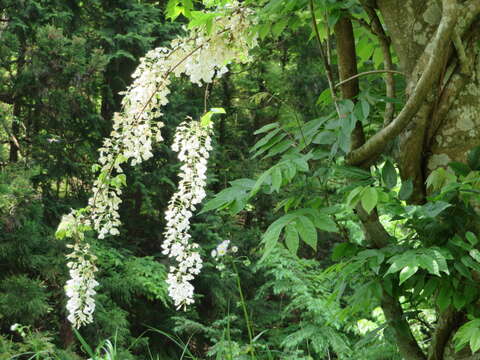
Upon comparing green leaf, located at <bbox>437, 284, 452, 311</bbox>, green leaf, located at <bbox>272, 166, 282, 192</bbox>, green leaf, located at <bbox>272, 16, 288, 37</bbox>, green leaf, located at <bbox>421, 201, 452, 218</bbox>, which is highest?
green leaf, located at <bbox>272, 16, 288, 37</bbox>

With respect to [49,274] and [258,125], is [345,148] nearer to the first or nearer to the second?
[49,274]

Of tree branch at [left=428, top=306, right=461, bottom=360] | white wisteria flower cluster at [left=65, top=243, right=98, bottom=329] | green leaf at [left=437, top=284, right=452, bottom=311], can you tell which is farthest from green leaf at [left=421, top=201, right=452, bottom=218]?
white wisteria flower cluster at [left=65, top=243, right=98, bottom=329]

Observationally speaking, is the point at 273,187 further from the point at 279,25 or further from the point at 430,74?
the point at 279,25

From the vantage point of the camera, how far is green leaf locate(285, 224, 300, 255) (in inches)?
44.9

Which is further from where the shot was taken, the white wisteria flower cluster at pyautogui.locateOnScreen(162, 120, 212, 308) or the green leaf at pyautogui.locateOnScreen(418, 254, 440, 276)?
the white wisteria flower cluster at pyautogui.locateOnScreen(162, 120, 212, 308)

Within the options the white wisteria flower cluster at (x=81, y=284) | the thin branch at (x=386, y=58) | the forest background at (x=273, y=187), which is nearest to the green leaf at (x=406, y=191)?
the forest background at (x=273, y=187)

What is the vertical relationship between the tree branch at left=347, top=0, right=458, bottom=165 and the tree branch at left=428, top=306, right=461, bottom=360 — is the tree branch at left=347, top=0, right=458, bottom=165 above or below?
above

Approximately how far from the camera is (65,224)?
181cm

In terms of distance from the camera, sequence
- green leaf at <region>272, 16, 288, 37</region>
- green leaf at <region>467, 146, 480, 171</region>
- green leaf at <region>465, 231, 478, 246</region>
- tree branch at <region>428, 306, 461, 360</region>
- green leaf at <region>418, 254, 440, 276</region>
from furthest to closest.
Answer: green leaf at <region>272, 16, 288, 37</region> → tree branch at <region>428, 306, 461, 360</region> → green leaf at <region>467, 146, 480, 171</region> → green leaf at <region>465, 231, 478, 246</region> → green leaf at <region>418, 254, 440, 276</region>

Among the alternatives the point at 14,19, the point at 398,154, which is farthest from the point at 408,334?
the point at 14,19

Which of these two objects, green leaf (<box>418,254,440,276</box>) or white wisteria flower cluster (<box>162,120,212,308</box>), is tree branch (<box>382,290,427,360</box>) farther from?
white wisteria flower cluster (<box>162,120,212,308</box>)

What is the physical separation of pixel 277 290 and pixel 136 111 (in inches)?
175

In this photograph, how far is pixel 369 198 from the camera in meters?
1.20

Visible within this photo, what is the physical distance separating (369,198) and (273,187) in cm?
23
